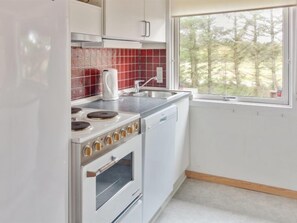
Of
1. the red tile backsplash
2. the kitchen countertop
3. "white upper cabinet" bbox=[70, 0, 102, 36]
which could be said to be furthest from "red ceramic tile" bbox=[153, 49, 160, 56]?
"white upper cabinet" bbox=[70, 0, 102, 36]

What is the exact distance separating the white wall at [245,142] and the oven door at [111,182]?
1276 mm

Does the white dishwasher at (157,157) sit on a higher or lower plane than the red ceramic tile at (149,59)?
lower

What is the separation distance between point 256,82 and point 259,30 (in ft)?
1.60

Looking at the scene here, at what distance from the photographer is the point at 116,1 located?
6.84 ft

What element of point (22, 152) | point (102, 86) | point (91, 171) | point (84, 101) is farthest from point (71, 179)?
point (102, 86)

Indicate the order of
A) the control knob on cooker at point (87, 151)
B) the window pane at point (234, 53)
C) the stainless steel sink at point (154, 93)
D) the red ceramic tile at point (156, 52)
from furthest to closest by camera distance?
the red ceramic tile at point (156, 52)
the stainless steel sink at point (154, 93)
the window pane at point (234, 53)
the control knob on cooker at point (87, 151)

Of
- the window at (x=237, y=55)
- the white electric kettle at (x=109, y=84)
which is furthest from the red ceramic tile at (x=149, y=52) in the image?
the white electric kettle at (x=109, y=84)

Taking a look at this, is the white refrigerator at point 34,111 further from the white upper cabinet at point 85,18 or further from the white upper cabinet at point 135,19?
the white upper cabinet at point 135,19

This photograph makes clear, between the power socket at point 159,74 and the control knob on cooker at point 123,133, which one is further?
the power socket at point 159,74

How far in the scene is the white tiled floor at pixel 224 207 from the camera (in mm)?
2332

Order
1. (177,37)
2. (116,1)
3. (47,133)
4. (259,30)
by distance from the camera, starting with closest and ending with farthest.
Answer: (47,133), (116,1), (259,30), (177,37)

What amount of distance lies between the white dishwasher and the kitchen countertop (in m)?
0.04

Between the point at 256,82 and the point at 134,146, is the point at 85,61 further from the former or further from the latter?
the point at 256,82

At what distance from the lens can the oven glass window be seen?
1564 mm
